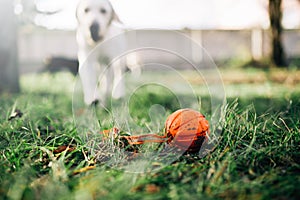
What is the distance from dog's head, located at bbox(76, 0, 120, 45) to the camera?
3.46 m

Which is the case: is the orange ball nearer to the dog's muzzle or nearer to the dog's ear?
the dog's muzzle

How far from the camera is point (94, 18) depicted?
3484mm

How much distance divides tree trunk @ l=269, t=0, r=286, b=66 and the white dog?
7.14 meters

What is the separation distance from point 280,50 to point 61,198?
10.1 meters

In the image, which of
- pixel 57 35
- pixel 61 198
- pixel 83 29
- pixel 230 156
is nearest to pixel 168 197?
pixel 61 198

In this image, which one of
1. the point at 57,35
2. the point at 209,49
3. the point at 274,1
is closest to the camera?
the point at 274,1

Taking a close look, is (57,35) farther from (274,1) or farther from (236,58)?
(274,1)

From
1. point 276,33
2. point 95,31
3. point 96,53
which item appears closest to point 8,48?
point 96,53

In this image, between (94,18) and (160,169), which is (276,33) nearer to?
(94,18)

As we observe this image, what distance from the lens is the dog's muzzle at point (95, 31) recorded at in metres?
3.51

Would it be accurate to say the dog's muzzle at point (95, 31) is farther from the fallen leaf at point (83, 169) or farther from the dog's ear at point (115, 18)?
the fallen leaf at point (83, 169)

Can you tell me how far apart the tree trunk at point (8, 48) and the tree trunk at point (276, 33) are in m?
6.74

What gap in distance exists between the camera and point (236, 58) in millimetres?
12812

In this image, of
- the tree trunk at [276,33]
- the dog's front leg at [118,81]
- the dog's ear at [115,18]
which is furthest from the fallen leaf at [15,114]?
the tree trunk at [276,33]
